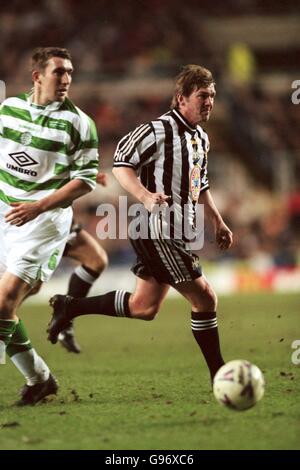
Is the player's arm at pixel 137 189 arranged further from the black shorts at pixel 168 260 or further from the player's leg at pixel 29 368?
the player's leg at pixel 29 368

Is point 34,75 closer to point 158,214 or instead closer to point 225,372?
point 158,214

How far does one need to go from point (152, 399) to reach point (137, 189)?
141 centimetres

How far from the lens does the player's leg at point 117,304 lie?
18.7 feet

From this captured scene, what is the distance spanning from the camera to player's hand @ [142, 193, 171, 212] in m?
5.02

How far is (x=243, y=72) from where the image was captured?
73.2 ft

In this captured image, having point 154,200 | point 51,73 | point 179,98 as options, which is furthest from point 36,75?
point 154,200

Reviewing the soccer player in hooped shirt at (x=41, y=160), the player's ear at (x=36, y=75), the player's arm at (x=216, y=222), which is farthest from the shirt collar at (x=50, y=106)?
the player's arm at (x=216, y=222)

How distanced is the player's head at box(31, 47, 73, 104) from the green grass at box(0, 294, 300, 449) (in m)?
1.95

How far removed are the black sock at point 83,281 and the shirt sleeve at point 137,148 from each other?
2.06m

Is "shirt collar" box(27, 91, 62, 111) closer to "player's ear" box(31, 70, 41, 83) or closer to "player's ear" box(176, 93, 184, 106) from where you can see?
"player's ear" box(31, 70, 41, 83)

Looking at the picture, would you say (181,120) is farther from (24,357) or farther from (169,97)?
(169,97)
